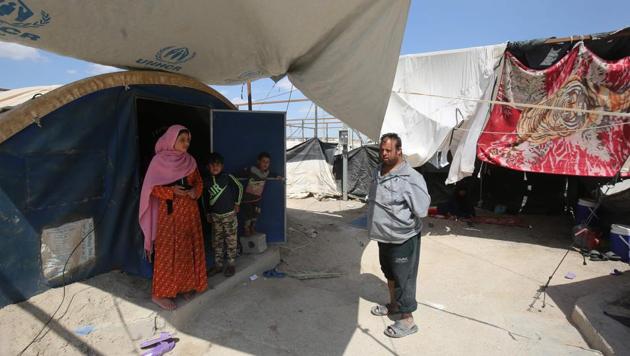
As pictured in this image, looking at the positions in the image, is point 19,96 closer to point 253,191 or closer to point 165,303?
point 253,191

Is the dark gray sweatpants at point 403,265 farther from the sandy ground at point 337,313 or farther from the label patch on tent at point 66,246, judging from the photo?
the label patch on tent at point 66,246

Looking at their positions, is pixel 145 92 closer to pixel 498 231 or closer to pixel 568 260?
pixel 568 260

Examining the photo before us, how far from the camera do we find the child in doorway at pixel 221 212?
3676 mm

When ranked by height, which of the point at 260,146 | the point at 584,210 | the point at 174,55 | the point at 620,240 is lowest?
the point at 620,240

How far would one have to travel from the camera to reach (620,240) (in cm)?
520

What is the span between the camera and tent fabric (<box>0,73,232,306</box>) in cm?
270

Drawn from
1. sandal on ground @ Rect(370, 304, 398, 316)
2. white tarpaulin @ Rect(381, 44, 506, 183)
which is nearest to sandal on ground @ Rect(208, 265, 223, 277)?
sandal on ground @ Rect(370, 304, 398, 316)

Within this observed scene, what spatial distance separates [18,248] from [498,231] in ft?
24.3

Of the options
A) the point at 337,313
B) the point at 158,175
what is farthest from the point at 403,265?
the point at 158,175

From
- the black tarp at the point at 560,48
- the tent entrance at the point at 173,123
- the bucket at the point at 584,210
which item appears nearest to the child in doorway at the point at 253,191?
the tent entrance at the point at 173,123

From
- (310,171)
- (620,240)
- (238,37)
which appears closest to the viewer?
(238,37)

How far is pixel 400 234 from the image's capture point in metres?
2.84

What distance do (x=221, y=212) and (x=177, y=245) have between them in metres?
0.72

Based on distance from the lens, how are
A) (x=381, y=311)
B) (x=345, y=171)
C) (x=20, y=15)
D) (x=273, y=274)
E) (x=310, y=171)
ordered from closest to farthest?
(x=20, y=15)
(x=381, y=311)
(x=273, y=274)
(x=345, y=171)
(x=310, y=171)
